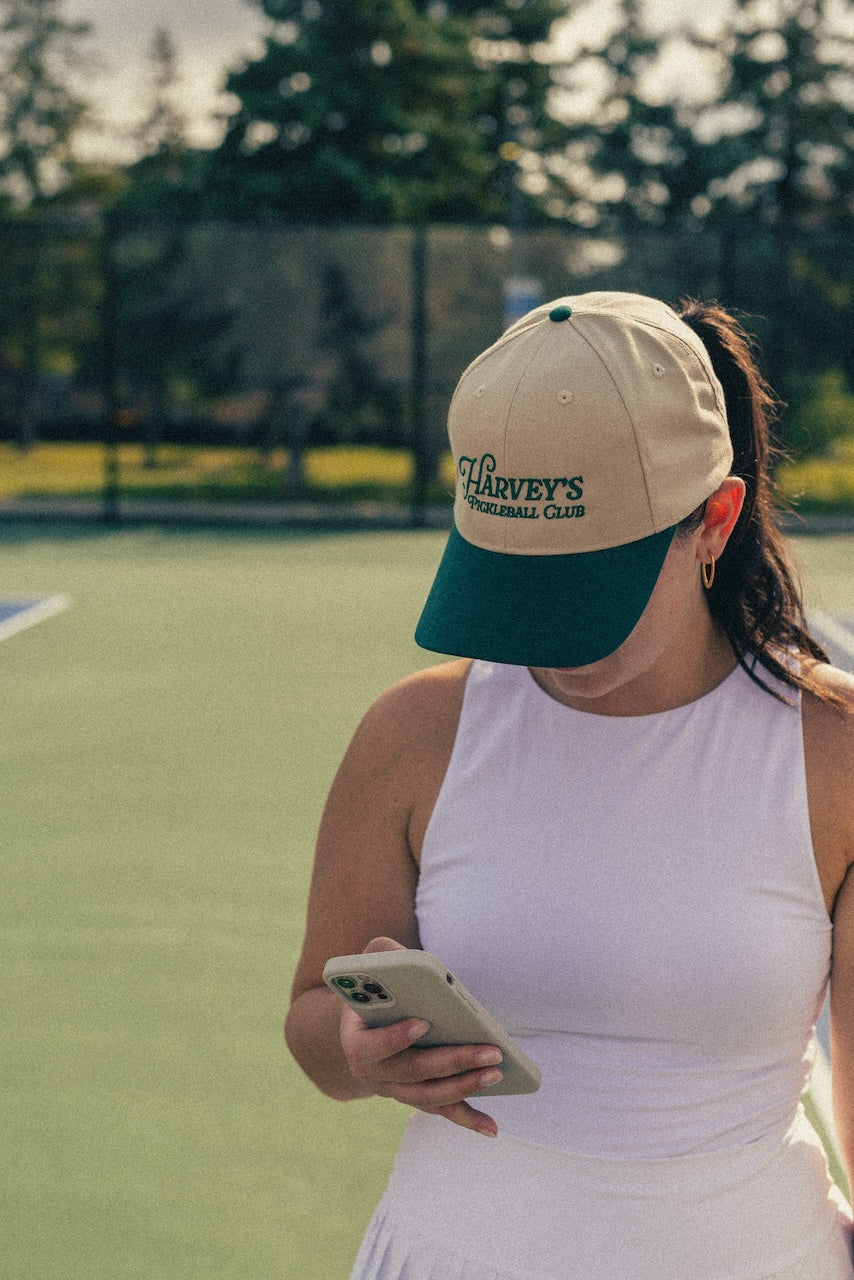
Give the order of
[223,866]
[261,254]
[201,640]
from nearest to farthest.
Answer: [223,866], [201,640], [261,254]

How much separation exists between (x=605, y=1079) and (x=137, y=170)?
46942 mm

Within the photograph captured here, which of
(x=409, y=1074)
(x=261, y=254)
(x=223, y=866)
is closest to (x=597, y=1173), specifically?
(x=409, y=1074)

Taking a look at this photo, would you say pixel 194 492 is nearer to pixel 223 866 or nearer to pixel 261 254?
pixel 261 254

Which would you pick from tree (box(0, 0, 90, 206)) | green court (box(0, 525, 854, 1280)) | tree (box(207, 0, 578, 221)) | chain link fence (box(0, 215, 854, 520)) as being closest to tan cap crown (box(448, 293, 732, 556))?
green court (box(0, 525, 854, 1280))

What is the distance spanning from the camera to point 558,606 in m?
1.47

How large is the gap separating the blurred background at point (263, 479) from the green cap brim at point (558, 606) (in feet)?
2.19

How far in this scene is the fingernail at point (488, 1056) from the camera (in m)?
1.43

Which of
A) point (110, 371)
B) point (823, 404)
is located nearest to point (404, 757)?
point (110, 371)

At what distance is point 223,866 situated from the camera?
5281 millimetres

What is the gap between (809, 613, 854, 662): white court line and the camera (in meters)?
9.13

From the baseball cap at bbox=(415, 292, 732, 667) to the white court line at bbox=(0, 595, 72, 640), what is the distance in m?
8.36

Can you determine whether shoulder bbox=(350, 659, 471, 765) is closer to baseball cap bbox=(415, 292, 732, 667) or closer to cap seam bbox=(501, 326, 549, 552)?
baseball cap bbox=(415, 292, 732, 667)

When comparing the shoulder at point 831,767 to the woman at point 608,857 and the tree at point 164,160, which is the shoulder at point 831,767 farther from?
the tree at point 164,160

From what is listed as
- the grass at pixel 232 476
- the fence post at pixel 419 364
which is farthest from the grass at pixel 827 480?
the fence post at pixel 419 364
